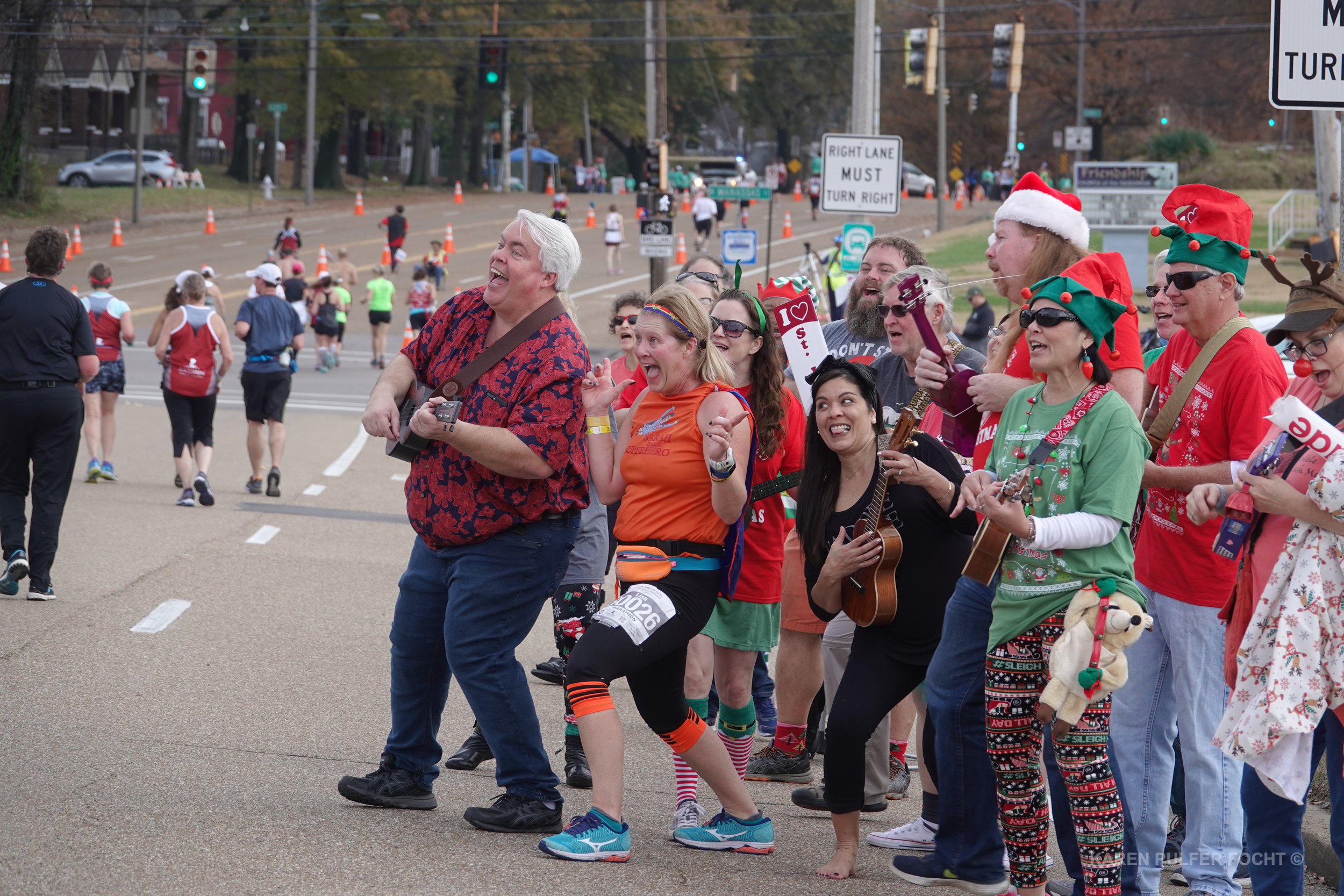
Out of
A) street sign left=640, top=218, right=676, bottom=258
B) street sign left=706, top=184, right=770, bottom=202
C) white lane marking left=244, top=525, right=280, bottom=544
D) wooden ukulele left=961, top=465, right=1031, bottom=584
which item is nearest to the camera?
wooden ukulele left=961, top=465, right=1031, bottom=584

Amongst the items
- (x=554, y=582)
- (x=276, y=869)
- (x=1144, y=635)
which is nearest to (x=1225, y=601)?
(x=1144, y=635)

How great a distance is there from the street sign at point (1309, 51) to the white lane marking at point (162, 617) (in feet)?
20.9

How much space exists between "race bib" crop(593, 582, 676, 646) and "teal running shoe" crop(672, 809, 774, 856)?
848 millimetres

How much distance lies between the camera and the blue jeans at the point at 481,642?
518 cm

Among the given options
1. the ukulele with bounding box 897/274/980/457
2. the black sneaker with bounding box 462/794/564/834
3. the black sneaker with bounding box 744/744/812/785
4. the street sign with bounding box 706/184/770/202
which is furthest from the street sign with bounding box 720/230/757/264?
the black sneaker with bounding box 462/794/564/834

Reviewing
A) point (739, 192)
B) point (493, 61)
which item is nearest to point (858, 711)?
point (739, 192)

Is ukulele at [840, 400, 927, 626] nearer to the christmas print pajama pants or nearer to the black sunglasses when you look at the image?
the christmas print pajama pants

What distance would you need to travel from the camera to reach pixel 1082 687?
4047 mm

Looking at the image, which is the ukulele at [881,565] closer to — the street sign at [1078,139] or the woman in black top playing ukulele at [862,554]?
the woman in black top playing ukulele at [862,554]

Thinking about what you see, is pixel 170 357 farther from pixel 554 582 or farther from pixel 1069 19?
pixel 1069 19

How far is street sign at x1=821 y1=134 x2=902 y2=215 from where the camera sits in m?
16.2

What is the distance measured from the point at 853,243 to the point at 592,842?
13231 millimetres

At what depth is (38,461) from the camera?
8.79 m

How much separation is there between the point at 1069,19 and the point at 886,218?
2637 cm
